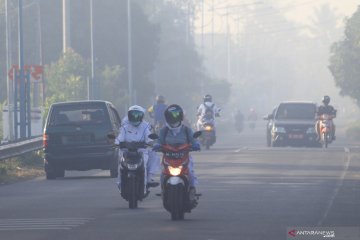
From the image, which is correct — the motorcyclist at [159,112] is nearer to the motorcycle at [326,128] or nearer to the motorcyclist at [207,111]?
the motorcyclist at [207,111]

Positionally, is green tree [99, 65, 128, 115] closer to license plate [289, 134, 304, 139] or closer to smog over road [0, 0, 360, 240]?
smog over road [0, 0, 360, 240]

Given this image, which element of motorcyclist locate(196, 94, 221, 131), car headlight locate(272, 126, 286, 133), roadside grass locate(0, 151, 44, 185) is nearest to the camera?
roadside grass locate(0, 151, 44, 185)

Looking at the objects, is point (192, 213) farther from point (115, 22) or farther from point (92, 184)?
point (115, 22)

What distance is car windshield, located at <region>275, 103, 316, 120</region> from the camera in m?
48.8

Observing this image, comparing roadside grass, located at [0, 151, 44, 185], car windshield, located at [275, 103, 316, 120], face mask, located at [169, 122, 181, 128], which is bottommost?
roadside grass, located at [0, 151, 44, 185]

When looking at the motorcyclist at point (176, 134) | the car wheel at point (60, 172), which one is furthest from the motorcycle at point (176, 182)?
the car wheel at point (60, 172)

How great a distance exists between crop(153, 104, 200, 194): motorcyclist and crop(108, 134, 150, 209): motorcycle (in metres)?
1.63

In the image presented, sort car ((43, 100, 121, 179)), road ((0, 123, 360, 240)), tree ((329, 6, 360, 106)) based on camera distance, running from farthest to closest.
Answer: tree ((329, 6, 360, 106)) < car ((43, 100, 121, 179)) < road ((0, 123, 360, 240))

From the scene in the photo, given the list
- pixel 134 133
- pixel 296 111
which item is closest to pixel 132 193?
pixel 134 133

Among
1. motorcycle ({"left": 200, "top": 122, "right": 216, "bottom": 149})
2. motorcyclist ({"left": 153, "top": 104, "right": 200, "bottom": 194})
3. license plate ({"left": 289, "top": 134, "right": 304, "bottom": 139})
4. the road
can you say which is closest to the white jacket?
the road

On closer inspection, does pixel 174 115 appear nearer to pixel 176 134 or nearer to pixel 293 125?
pixel 176 134

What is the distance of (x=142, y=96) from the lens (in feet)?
268

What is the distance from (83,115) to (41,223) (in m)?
11.8

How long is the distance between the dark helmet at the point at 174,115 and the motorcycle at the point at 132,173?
176cm
